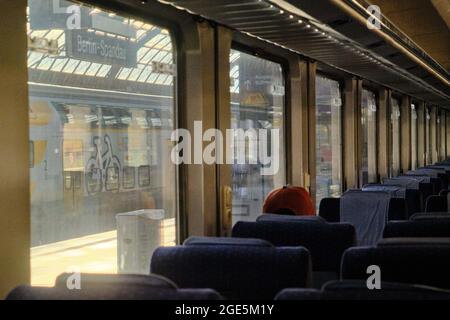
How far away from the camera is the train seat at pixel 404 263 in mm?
2006

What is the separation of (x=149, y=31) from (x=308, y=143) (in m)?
2.95

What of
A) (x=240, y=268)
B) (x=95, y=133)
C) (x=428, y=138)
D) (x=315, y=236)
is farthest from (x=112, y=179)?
(x=428, y=138)

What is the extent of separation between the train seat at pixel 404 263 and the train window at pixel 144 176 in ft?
6.60

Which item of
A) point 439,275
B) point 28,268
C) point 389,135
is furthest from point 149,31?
point 389,135

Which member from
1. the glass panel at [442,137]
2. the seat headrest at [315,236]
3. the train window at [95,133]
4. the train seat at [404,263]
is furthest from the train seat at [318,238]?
the glass panel at [442,137]

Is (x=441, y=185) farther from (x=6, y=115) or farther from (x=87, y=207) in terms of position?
(x=6, y=115)

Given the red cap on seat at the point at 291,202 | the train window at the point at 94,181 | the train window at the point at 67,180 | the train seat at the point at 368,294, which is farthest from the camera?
the red cap on seat at the point at 291,202

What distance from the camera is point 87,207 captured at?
128 inches

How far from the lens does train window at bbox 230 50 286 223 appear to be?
5.00 m

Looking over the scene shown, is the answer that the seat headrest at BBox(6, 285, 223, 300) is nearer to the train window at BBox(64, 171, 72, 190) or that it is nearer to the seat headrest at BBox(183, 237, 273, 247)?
the seat headrest at BBox(183, 237, 273, 247)

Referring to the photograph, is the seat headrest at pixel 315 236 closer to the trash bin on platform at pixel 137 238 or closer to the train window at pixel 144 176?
the trash bin on platform at pixel 137 238

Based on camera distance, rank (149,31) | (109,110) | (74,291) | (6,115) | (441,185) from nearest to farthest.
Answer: (74,291), (6,115), (109,110), (149,31), (441,185)

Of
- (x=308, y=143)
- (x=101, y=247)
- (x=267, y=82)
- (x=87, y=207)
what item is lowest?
(x=101, y=247)

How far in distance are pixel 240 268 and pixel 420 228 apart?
118 cm
